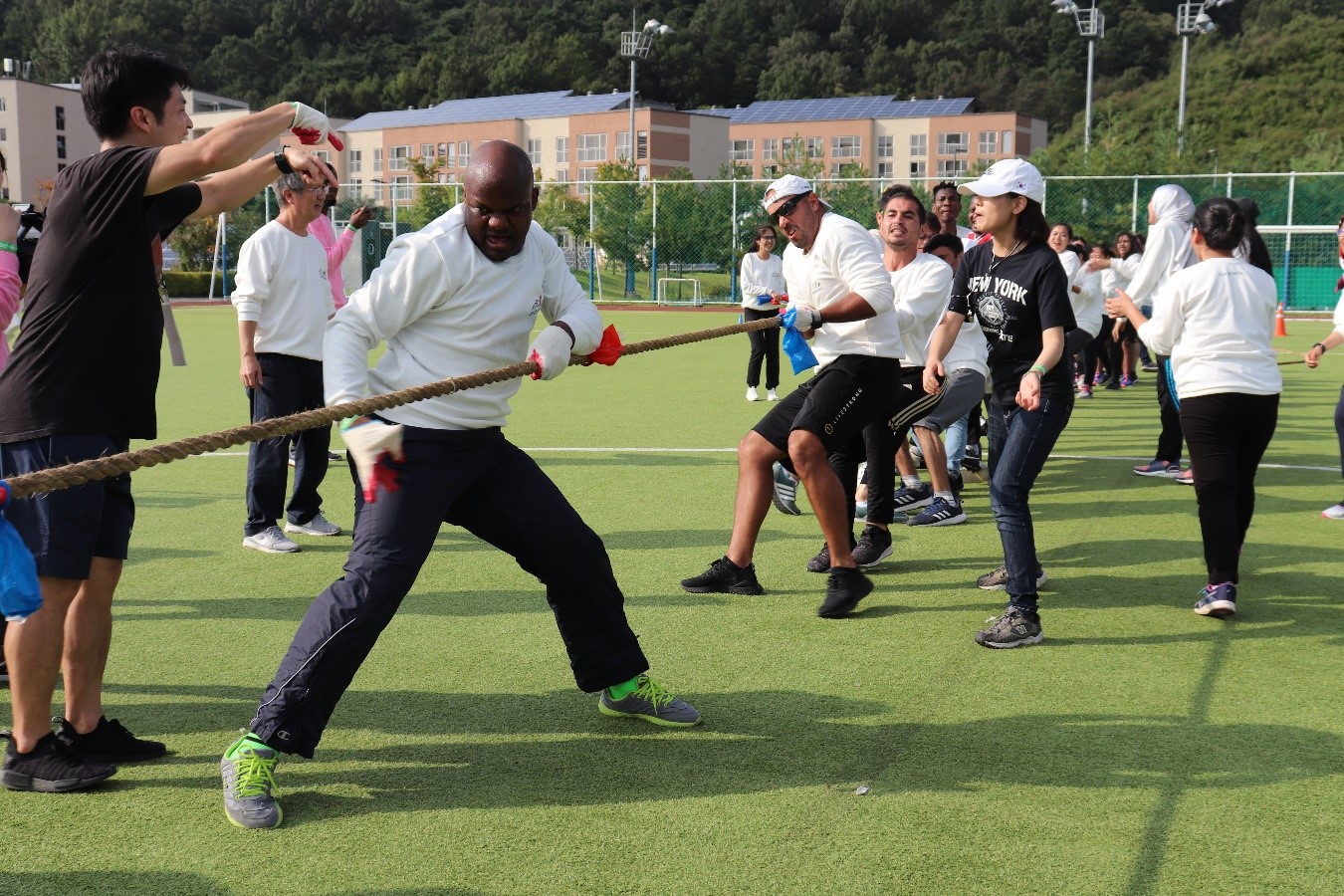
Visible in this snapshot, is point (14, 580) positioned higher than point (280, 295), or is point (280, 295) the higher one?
point (280, 295)

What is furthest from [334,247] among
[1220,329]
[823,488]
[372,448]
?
[1220,329]

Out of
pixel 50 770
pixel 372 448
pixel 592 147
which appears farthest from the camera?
pixel 592 147

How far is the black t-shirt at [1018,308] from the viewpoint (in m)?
5.67

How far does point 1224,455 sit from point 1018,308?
1248 millimetres

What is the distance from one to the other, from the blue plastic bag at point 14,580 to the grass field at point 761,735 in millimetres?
943

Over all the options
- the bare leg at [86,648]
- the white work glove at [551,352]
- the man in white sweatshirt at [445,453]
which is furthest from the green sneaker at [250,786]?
the white work glove at [551,352]

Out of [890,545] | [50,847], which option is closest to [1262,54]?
[890,545]

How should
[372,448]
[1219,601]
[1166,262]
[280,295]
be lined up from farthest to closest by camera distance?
Result: 1. [1166,262]
2. [280,295]
3. [1219,601]
4. [372,448]

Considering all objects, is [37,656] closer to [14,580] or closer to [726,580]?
[14,580]

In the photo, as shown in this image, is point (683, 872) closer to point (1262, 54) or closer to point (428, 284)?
point (428, 284)

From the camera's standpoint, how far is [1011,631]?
555 centimetres

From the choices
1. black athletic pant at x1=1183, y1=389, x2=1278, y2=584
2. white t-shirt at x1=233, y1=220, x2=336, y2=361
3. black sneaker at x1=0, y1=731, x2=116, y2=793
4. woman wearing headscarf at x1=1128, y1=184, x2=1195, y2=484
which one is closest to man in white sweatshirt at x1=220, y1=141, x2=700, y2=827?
black sneaker at x1=0, y1=731, x2=116, y2=793

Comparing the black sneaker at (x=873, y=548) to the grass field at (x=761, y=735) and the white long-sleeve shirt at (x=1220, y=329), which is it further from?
the white long-sleeve shirt at (x=1220, y=329)

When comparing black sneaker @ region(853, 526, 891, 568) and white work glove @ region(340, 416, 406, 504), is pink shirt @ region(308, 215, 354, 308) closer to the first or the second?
black sneaker @ region(853, 526, 891, 568)
